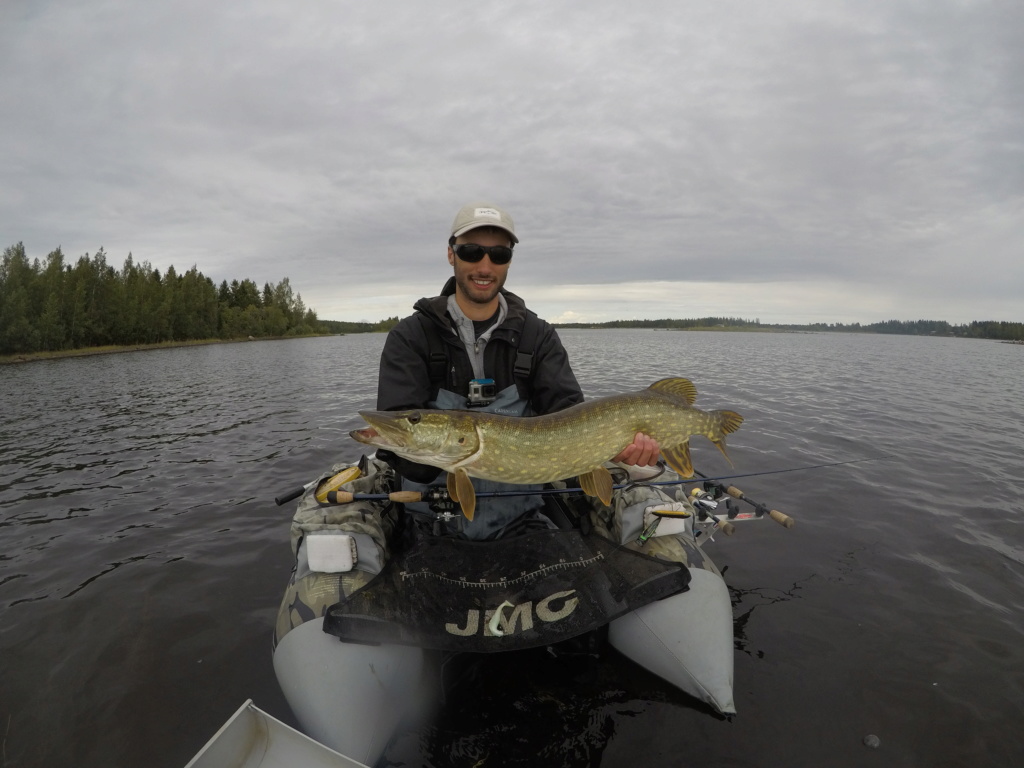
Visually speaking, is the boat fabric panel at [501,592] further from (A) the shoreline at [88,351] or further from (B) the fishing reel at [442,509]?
(A) the shoreline at [88,351]

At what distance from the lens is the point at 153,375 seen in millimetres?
23656

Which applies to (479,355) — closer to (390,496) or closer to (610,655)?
(390,496)

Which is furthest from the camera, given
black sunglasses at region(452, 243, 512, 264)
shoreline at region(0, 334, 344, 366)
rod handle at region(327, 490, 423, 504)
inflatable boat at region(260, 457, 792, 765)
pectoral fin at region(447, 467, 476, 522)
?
shoreline at region(0, 334, 344, 366)

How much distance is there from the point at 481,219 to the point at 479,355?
38.1 inches

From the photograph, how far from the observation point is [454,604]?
2.69 metres

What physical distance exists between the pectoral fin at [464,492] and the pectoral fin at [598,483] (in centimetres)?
81

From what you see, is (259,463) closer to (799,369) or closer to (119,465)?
(119,465)

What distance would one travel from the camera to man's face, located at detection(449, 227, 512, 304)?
3.47m

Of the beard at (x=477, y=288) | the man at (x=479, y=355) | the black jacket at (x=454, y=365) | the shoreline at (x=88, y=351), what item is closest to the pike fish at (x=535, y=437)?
the man at (x=479, y=355)

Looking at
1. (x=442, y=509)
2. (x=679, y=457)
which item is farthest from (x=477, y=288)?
(x=679, y=457)

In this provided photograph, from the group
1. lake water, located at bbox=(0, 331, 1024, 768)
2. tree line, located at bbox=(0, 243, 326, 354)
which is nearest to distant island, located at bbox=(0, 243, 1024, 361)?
tree line, located at bbox=(0, 243, 326, 354)

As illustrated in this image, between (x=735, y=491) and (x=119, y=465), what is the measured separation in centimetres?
1009

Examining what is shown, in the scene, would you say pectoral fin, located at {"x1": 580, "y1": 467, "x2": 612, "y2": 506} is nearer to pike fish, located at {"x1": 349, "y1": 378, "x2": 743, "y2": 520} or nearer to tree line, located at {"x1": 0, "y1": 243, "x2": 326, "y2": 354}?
pike fish, located at {"x1": 349, "y1": 378, "x2": 743, "y2": 520}

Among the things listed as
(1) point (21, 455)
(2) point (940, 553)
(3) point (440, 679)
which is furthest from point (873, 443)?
(1) point (21, 455)
